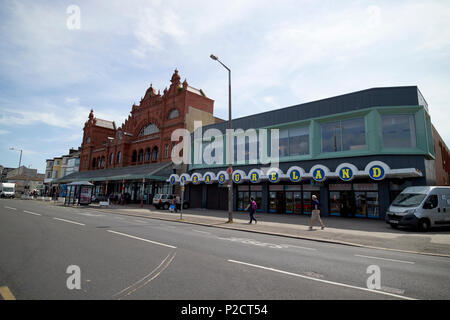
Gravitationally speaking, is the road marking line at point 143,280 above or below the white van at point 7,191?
below

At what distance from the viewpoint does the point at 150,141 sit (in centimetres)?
4147

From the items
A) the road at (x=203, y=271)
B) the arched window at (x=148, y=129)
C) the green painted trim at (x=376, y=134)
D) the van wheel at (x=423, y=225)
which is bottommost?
the road at (x=203, y=271)

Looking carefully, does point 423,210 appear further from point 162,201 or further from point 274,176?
point 162,201

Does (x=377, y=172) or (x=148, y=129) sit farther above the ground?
(x=148, y=129)

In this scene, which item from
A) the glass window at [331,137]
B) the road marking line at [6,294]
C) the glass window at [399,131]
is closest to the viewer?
the road marking line at [6,294]

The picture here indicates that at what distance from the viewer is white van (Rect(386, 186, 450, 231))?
1295 cm

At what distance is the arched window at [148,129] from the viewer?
42.2 metres

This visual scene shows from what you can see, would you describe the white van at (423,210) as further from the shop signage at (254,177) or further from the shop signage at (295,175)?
the shop signage at (254,177)

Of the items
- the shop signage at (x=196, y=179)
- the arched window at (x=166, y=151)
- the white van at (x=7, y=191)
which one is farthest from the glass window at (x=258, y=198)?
the white van at (x=7, y=191)

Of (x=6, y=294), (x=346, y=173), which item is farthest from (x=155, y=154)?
(x=6, y=294)

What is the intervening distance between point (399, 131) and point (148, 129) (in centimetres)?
3690

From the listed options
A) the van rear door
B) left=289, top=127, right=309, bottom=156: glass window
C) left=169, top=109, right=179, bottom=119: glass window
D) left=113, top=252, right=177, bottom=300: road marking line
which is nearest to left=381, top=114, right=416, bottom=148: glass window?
the van rear door

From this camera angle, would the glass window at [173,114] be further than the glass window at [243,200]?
Yes
